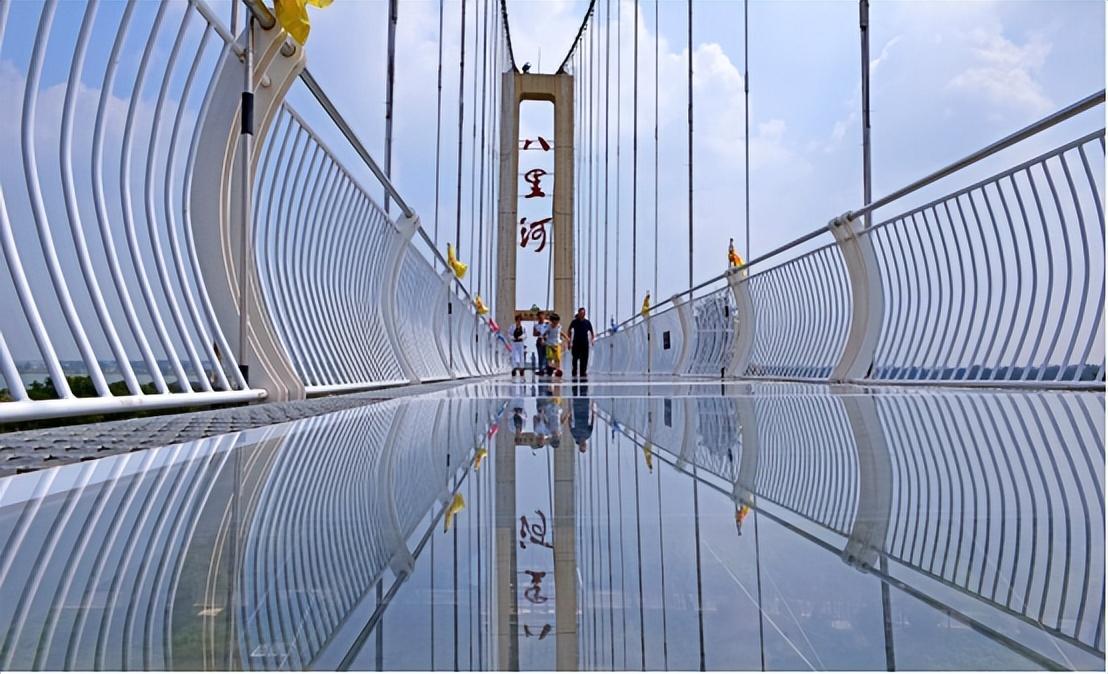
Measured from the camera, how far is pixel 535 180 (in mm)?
31469

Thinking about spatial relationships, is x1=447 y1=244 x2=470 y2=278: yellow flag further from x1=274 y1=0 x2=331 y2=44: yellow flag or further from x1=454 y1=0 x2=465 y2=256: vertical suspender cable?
x1=454 y1=0 x2=465 y2=256: vertical suspender cable

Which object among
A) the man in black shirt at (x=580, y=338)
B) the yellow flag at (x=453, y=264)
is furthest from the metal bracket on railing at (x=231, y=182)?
the man in black shirt at (x=580, y=338)

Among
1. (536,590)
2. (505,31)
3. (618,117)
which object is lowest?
(536,590)

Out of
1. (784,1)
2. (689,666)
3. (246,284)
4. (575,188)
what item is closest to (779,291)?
(246,284)

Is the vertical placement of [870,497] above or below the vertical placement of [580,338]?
below

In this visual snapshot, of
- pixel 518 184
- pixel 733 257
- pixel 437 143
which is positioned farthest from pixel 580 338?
pixel 518 184

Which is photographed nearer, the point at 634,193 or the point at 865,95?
the point at 865,95

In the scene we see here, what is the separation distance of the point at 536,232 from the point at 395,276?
2658 centimetres

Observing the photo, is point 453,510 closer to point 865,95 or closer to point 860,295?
point 860,295

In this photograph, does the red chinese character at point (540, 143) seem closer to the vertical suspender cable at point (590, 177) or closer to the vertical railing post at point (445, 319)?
the vertical suspender cable at point (590, 177)

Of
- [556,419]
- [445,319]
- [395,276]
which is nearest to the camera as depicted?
[556,419]

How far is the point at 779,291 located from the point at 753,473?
238 inches

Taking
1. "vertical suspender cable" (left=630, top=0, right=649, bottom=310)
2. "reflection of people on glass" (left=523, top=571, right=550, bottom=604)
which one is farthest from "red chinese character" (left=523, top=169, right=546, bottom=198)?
"reflection of people on glass" (left=523, top=571, right=550, bottom=604)

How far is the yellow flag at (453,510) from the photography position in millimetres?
923
